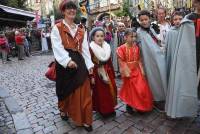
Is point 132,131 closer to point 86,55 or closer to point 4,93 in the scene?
point 86,55

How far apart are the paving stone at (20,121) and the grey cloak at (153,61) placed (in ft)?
6.99

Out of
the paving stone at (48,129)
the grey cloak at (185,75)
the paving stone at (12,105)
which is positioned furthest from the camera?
the paving stone at (12,105)

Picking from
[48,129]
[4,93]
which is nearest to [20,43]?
[4,93]

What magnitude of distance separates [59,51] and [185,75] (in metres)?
1.77

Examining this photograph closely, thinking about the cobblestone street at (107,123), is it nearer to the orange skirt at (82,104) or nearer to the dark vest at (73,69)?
the orange skirt at (82,104)

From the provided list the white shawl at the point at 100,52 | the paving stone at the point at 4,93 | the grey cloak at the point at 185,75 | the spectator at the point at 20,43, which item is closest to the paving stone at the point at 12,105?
the paving stone at the point at 4,93

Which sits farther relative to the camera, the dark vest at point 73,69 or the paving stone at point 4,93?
the paving stone at point 4,93

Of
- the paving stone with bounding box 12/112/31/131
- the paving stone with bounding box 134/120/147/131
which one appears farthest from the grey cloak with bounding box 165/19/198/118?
the paving stone with bounding box 12/112/31/131

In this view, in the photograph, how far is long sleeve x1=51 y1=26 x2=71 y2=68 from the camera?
4566 mm

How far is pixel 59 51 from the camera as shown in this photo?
461cm

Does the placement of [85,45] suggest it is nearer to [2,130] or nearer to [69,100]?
[69,100]

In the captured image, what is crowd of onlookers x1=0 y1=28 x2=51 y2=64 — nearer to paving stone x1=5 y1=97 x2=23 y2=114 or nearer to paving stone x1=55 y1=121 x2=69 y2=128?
paving stone x1=5 y1=97 x2=23 y2=114

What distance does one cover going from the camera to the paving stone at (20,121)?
5340mm

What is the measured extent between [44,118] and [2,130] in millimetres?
761
